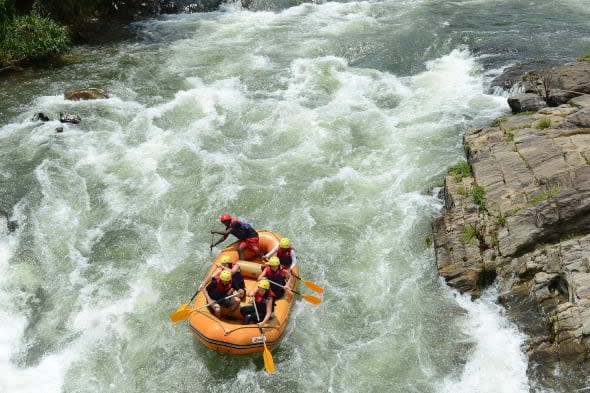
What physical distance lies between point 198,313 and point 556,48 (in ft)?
48.7

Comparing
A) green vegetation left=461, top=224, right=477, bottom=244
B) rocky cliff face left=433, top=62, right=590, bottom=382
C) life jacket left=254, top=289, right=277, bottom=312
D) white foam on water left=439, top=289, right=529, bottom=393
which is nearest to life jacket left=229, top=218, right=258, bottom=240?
life jacket left=254, top=289, right=277, bottom=312

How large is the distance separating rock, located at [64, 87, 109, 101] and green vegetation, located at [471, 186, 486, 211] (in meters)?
11.2

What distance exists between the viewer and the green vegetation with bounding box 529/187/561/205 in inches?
368

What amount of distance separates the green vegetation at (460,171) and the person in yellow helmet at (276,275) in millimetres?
4523

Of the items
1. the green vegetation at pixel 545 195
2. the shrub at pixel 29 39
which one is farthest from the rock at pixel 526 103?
the shrub at pixel 29 39

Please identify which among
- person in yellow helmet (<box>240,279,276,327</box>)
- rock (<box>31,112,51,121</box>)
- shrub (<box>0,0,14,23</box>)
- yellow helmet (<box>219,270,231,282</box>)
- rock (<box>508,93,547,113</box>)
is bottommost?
person in yellow helmet (<box>240,279,276,327</box>)

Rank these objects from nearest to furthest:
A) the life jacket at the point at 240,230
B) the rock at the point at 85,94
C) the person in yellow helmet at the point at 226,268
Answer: the person in yellow helmet at the point at 226,268 < the life jacket at the point at 240,230 < the rock at the point at 85,94

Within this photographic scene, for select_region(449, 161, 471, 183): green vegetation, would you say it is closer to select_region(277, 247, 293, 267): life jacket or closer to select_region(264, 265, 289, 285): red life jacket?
select_region(277, 247, 293, 267): life jacket

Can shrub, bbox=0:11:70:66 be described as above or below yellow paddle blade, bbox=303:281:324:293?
above

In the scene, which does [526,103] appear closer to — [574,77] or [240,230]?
[574,77]

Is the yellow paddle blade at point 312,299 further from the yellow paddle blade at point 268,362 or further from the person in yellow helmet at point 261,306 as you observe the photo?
the yellow paddle blade at point 268,362

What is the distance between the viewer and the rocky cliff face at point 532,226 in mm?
7953

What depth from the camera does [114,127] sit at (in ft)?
47.4

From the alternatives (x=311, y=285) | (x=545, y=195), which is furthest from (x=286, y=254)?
(x=545, y=195)
